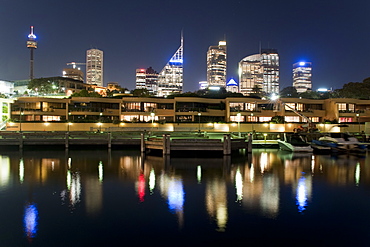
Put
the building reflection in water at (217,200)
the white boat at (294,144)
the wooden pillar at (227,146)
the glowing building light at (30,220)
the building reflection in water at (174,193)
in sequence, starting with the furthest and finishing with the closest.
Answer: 1. the white boat at (294,144)
2. the wooden pillar at (227,146)
3. the building reflection in water at (174,193)
4. the building reflection in water at (217,200)
5. the glowing building light at (30,220)

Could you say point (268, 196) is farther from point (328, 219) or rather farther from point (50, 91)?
point (50, 91)

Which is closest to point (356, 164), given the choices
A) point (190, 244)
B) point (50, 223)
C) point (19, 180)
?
point (190, 244)

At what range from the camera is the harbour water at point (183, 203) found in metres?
14.0

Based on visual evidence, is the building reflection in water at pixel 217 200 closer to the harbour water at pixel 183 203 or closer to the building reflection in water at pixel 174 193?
the harbour water at pixel 183 203

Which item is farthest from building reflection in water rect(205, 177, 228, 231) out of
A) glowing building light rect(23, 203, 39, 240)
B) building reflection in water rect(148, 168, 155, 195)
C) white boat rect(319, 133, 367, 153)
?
white boat rect(319, 133, 367, 153)

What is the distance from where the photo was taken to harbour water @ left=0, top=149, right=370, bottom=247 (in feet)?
A: 45.9

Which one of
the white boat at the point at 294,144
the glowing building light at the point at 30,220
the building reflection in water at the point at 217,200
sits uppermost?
the white boat at the point at 294,144

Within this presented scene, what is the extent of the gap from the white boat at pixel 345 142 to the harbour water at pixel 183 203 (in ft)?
28.2

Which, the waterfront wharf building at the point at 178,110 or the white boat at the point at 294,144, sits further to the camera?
the waterfront wharf building at the point at 178,110

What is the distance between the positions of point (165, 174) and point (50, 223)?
529 inches

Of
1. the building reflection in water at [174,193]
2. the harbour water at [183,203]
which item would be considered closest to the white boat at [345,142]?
the harbour water at [183,203]

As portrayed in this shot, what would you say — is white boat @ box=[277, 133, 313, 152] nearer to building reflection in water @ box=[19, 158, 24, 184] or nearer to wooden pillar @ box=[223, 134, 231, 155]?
wooden pillar @ box=[223, 134, 231, 155]

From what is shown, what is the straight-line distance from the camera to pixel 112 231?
47.5ft

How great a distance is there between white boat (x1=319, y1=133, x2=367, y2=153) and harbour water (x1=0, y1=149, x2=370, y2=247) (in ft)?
28.2
